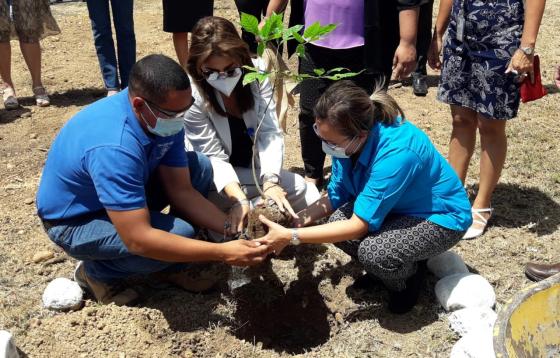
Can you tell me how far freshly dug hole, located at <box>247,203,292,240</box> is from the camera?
2.45 meters

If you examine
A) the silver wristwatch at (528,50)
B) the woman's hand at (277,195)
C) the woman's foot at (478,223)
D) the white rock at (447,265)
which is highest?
the silver wristwatch at (528,50)

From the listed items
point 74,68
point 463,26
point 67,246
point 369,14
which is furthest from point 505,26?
point 74,68

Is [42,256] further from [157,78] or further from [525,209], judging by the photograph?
[525,209]

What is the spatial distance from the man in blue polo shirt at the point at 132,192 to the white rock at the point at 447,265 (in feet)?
2.85

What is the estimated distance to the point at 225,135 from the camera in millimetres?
2791

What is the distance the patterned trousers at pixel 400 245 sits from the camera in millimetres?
2338

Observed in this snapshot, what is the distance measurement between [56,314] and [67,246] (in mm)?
326

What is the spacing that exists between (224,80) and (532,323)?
58.3 inches

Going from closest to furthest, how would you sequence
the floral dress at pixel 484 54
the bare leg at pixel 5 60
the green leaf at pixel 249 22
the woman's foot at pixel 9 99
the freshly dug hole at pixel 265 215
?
the green leaf at pixel 249 22
the freshly dug hole at pixel 265 215
the floral dress at pixel 484 54
the bare leg at pixel 5 60
the woman's foot at pixel 9 99

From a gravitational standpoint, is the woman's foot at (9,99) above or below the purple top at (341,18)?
below

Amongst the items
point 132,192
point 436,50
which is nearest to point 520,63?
point 436,50

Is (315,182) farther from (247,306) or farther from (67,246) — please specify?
(67,246)

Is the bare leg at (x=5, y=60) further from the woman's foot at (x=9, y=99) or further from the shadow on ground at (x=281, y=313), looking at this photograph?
the shadow on ground at (x=281, y=313)

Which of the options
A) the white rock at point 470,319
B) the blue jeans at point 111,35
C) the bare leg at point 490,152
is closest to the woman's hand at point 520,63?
the bare leg at point 490,152
